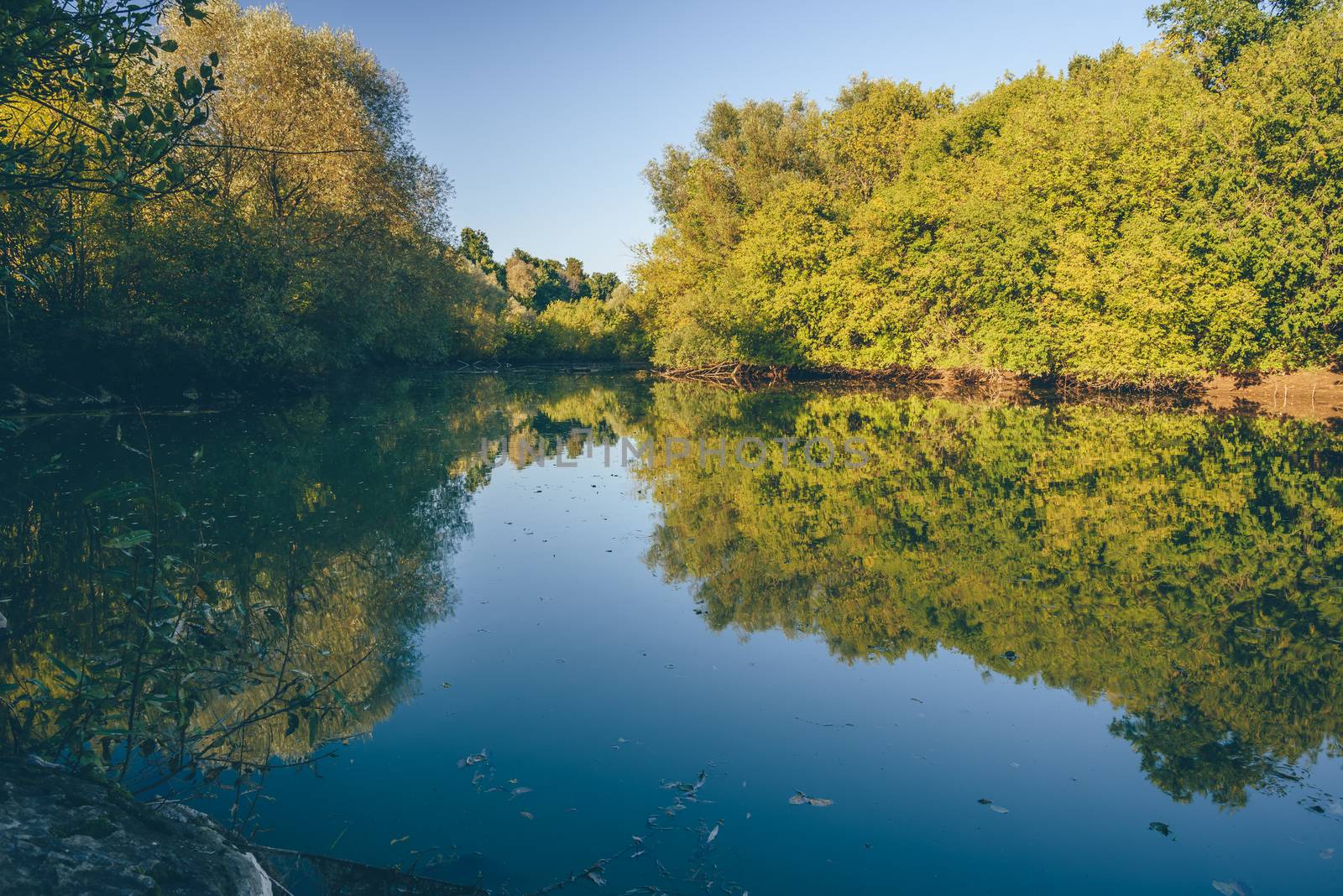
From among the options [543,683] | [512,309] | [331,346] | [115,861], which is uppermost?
[512,309]

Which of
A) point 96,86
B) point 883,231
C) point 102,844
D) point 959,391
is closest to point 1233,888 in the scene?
point 102,844

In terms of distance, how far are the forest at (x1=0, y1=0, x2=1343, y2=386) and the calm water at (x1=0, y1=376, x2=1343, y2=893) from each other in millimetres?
11666

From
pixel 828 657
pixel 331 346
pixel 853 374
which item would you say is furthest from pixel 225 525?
pixel 853 374

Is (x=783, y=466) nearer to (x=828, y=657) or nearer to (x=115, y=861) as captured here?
(x=828, y=657)

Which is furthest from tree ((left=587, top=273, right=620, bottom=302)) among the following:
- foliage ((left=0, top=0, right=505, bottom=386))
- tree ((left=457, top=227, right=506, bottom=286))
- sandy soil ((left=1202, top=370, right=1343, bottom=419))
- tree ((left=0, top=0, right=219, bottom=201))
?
tree ((left=0, top=0, right=219, bottom=201))

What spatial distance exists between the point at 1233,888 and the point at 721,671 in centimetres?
360

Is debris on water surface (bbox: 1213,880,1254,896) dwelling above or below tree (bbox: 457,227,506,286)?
below

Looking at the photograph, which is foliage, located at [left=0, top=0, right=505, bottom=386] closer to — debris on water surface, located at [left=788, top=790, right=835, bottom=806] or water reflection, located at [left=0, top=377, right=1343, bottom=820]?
water reflection, located at [left=0, top=377, right=1343, bottom=820]

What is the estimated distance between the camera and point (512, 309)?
6906 cm

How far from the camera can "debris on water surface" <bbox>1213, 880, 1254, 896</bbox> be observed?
3773 millimetres

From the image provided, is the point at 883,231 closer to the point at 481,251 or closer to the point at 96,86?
the point at 96,86

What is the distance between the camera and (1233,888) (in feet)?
12.5

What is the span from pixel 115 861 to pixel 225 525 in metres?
8.74

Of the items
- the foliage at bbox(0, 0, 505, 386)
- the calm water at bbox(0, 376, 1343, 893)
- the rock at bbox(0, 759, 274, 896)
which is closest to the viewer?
the rock at bbox(0, 759, 274, 896)
